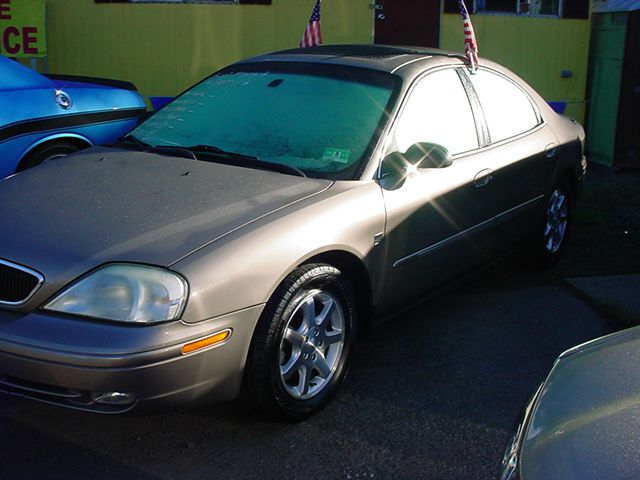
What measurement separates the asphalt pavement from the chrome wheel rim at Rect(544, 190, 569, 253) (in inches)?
47.7

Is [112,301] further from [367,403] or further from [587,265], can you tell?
[587,265]

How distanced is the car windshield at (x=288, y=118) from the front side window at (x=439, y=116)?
0.48 feet

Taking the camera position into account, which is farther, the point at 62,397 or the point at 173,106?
the point at 173,106

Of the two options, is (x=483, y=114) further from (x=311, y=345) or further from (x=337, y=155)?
(x=311, y=345)

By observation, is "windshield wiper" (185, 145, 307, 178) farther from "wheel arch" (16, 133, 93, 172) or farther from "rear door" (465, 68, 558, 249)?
"wheel arch" (16, 133, 93, 172)

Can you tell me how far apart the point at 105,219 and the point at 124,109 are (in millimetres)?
3180

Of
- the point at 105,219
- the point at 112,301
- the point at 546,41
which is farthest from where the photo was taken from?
the point at 546,41

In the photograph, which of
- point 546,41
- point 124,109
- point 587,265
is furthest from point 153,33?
point 587,265

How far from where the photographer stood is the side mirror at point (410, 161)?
12.9ft

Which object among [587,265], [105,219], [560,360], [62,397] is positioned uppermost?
[105,219]

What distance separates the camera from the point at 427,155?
3.96 m

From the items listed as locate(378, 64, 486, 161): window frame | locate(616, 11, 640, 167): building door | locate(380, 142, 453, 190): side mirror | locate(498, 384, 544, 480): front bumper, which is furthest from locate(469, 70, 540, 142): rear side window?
locate(616, 11, 640, 167): building door

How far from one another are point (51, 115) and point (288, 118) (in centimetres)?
238

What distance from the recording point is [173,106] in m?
4.71
